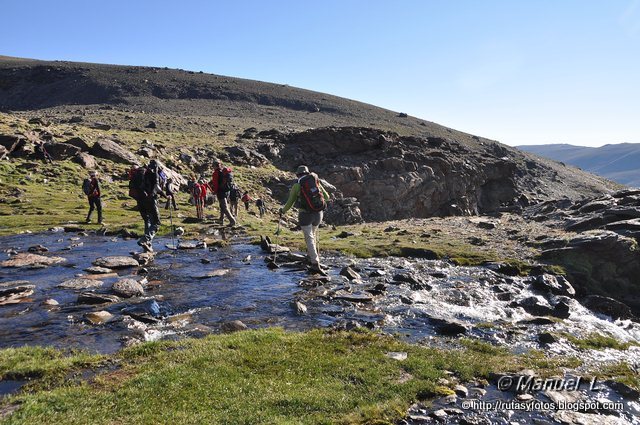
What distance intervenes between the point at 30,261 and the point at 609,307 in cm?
2140

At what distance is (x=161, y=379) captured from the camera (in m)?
7.45

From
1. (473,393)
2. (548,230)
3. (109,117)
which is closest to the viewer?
(473,393)

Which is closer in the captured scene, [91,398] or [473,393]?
[91,398]

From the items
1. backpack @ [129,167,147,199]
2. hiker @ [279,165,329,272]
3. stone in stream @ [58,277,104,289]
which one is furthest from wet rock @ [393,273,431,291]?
backpack @ [129,167,147,199]

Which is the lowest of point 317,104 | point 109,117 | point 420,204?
point 420,204

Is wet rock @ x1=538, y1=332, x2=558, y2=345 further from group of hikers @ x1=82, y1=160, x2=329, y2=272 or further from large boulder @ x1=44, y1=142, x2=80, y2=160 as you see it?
large boulder @ x1=44, y1=142, x2=80, y2=160

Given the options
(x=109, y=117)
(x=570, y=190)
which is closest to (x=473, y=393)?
(x=109, y=117)

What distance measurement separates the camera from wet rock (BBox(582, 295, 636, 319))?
15453 millimetres

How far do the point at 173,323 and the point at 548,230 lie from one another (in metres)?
25.9

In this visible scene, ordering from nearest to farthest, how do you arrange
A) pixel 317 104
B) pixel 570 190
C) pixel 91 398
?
pixel 91 398 < pixel 570 190 < pixel 317 104

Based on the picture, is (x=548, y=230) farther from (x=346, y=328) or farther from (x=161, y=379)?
(x=161, y=379)

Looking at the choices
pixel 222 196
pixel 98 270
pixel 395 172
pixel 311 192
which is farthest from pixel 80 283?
pixel 395 172

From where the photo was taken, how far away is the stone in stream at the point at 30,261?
15.5 metres

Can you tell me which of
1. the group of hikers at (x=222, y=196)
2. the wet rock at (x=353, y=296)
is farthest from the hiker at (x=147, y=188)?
the wet rock at (x=353, y=296)
